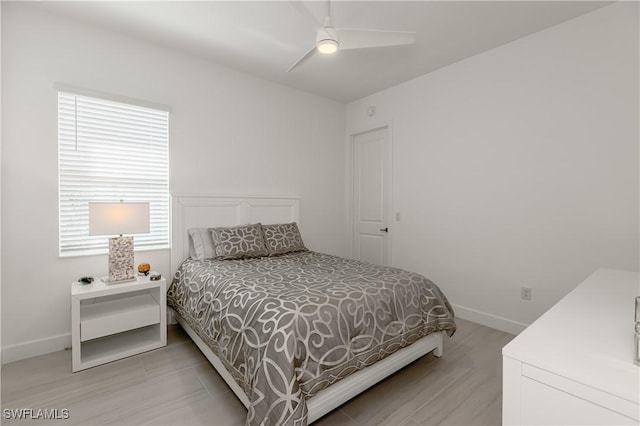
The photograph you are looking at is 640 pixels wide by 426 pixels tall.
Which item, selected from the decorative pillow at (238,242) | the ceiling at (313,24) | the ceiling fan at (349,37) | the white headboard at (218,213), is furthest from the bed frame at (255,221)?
the ceiling fan at (349,37)

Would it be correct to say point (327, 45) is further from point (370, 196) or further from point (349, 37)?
point (370, 196)

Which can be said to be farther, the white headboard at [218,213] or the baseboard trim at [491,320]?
the white headboard at [218,213]

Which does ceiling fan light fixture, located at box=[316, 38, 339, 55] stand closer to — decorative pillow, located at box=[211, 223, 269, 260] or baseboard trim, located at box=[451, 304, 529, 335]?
decorative pillow, located at box=[211, 223, 269, 260]

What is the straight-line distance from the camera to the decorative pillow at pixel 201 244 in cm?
289

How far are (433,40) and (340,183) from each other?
2.20m

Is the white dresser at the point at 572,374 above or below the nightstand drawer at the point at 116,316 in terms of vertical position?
above

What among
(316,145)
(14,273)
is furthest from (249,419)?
(316,145)

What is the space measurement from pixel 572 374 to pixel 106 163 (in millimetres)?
3253

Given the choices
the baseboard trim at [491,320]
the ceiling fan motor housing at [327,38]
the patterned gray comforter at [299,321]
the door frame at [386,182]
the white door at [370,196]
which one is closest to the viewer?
the patterned gray comforter at [299,321]

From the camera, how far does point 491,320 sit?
9.73ft

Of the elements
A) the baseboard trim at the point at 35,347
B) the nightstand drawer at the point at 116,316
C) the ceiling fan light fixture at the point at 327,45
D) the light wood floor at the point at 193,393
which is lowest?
the light wood floor at the point at 193,393

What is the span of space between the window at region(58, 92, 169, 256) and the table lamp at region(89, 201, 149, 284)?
1.11 feet

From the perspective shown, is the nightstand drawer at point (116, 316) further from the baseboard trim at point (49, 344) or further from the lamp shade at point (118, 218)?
the lamp shade at point (118, 218)

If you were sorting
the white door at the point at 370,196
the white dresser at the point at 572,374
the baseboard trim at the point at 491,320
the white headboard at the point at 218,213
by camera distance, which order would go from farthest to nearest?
the white door at the point at 370,196 → the white headboard at the point at 218,213 → the baseboard trim at the point at 491,320 → the white dresser at the point at 572,374
